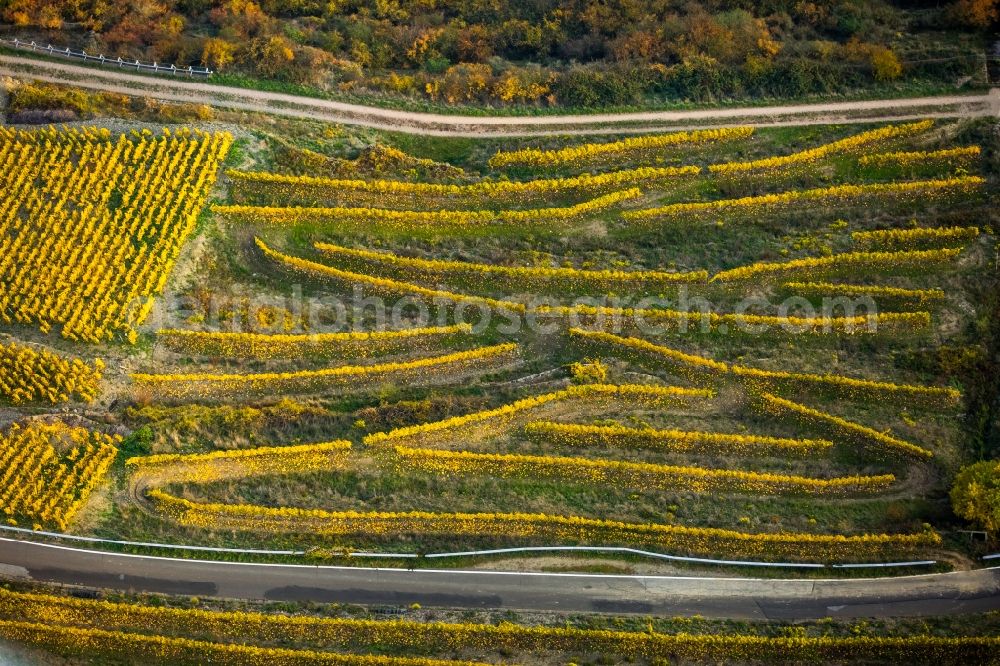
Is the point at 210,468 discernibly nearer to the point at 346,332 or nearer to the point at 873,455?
the point at 346,332

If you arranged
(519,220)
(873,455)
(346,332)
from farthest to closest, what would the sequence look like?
(519,220) < (346,332) < (873,455)

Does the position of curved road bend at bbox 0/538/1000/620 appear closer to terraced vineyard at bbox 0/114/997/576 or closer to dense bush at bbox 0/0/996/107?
terraced vineyard at bbox 0/114/997/576

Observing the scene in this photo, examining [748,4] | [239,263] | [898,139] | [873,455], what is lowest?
[873,455]

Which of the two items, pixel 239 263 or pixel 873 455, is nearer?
pixel 873 455

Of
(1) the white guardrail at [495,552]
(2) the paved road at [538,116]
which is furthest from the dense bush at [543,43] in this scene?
(1) the white guardrail at [495,552]

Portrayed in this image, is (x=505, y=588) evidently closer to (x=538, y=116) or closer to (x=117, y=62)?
(x=538, y=116)

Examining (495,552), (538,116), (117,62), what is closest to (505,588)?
(495,552)

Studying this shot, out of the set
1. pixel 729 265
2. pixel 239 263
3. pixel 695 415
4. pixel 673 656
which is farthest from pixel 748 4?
pixel 673 656

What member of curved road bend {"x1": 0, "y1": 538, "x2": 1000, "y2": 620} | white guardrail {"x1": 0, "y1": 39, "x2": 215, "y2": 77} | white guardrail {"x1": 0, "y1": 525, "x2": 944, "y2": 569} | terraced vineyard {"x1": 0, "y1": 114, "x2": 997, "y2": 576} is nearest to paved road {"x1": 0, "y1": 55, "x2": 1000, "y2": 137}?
white guardrail {"x1": 0, "y1": 39, "x2": 215, "y2": 77}
